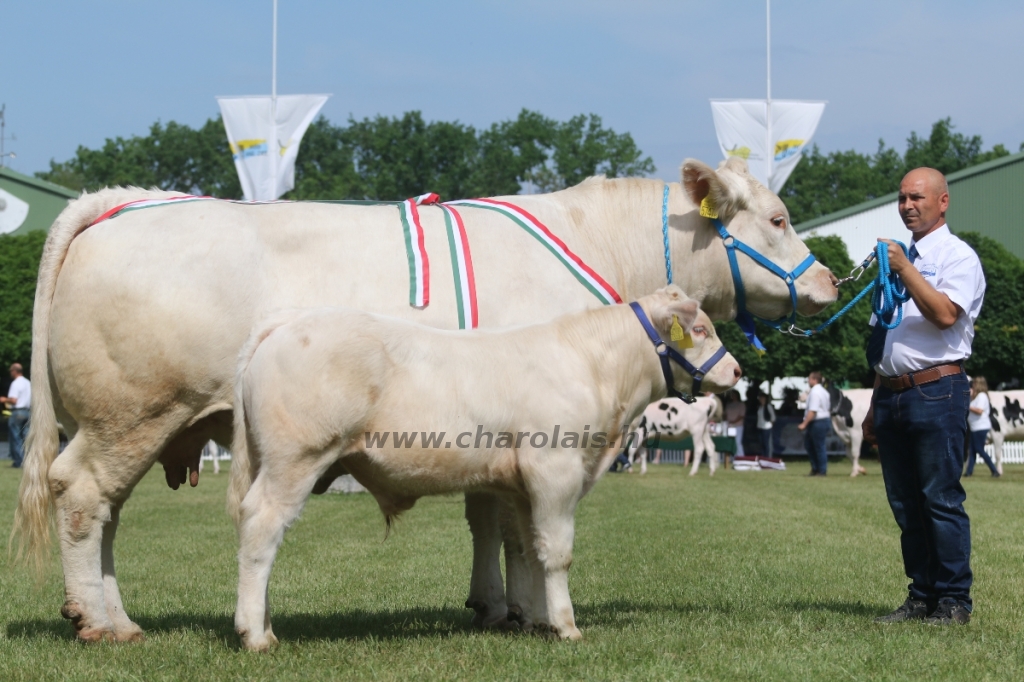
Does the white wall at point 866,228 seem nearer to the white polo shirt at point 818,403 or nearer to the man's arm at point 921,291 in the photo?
the white polo shirt at point 818,403

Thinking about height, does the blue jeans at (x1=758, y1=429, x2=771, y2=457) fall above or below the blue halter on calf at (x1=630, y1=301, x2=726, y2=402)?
below

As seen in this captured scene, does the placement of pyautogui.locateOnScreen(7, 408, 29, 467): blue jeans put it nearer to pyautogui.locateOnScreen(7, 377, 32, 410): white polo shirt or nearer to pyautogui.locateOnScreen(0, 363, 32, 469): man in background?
pyautogui.locateOnScreen(0, 363, 32, 469): man in background

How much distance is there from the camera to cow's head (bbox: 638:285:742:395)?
6012mm

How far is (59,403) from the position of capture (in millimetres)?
6082

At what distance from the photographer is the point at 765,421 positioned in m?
30.4

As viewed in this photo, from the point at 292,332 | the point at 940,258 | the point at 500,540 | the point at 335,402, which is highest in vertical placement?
the point at 940,258

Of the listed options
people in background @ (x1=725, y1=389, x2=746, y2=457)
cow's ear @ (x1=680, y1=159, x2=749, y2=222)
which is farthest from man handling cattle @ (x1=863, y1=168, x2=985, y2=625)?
people in background @ (x1=725, y1=389, x2=746, y2=457)

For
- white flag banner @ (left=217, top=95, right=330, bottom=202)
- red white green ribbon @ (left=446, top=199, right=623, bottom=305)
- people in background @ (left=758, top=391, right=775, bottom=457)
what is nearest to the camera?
red white green ribbon @ (left=446, top=199, right=623, bottom=305)

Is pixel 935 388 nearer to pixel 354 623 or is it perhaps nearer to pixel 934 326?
pixel 934 326

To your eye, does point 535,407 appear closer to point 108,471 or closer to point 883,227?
point 108,471

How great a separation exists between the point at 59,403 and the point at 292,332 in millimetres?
1634

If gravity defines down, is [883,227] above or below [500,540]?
above

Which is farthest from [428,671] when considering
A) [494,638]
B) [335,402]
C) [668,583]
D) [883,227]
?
[883,227]

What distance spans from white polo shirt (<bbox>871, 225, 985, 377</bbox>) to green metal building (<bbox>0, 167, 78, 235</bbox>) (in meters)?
43.4
